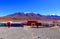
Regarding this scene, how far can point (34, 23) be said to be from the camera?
90312 millimetres

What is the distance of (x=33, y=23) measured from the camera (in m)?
90.1

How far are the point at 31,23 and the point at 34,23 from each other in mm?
1730

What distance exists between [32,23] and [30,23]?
1058mm

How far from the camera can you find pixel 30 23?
295ft

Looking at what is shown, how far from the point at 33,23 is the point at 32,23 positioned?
0.58 meters

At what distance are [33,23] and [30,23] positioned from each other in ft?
5.08

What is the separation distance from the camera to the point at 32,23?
3536 inches

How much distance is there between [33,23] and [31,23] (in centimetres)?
115
